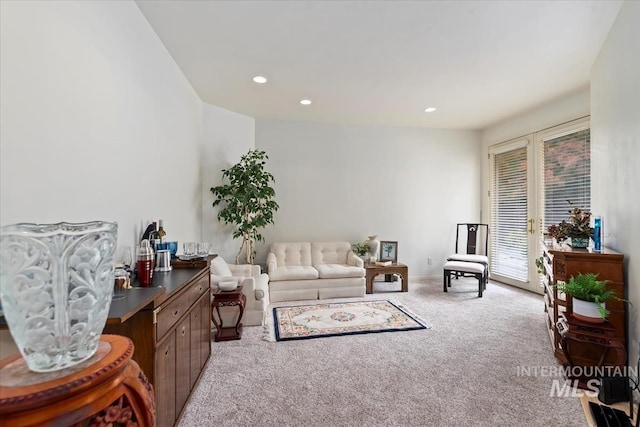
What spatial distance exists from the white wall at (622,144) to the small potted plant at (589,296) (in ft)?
0.65

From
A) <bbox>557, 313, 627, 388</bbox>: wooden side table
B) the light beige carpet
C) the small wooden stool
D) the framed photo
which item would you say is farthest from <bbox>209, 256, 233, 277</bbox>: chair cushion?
the small wooden stool

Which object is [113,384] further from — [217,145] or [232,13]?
[217,145]

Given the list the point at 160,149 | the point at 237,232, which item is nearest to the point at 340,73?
the point at 160,149

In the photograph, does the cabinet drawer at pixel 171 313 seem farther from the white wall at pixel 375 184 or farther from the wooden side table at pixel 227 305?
the white wall at pixel 375 184

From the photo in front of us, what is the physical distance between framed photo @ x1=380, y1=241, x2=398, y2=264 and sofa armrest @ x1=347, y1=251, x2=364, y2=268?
533 mm

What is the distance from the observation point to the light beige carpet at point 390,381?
6.41ft

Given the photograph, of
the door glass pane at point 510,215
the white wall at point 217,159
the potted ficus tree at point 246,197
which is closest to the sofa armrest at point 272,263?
the potted ficus tree at point 246,197

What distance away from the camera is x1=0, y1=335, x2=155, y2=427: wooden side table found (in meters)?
0.65

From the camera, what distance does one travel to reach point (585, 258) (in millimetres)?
2516

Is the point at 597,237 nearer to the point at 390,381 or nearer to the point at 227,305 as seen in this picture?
the point at 390,381

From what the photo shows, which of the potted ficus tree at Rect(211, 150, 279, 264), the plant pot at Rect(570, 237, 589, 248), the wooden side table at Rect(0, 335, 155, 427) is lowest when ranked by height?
the wooden side table at Rect(0, 335, 155, 427)

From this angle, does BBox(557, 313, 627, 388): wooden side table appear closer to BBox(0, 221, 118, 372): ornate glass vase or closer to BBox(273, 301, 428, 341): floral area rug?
BBox(273, 301, 428, 341): floral area rug

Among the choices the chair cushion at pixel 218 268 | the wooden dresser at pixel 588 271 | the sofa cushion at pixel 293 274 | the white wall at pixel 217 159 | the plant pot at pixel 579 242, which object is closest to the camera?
the wooden dresser at pixel 588 271

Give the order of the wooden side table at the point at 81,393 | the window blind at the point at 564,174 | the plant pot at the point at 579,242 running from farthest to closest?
the window blind at the point at 564,174
the plant pot at the point at 579,242
the wooden side table at the point at 81,393
